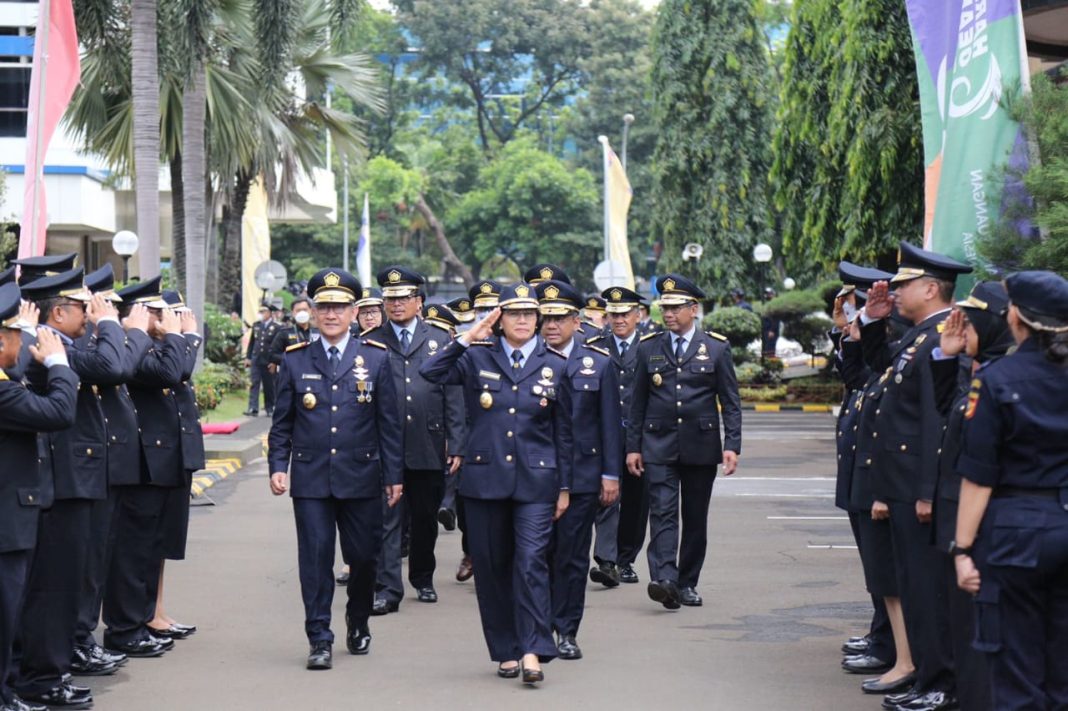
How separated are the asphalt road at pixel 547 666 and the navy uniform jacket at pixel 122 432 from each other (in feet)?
3.58

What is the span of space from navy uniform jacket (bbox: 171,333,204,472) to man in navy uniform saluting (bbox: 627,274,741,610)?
10.1ft

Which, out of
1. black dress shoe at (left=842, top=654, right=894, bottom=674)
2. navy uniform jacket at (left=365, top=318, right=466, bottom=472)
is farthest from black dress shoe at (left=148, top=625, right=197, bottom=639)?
black dress shoe at (left=842, top=654, right=894, bottom=674)

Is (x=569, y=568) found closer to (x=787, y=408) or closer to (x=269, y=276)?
(x=787, y=408)

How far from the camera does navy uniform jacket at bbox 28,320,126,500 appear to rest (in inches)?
325

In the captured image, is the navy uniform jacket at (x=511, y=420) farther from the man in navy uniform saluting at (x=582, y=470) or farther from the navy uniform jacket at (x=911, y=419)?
the navy uniform jacket at (x=911, y=419)

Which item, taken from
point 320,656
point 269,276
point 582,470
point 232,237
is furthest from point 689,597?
point 232,237

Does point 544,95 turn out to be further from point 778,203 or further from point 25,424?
point 25,424

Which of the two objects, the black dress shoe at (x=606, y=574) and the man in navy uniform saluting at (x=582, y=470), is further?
the black dress shoe at (x=606, y=574)

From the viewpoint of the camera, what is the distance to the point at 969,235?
12766 millimetres

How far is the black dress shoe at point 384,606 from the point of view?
10859mm

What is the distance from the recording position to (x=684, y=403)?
1132 cm

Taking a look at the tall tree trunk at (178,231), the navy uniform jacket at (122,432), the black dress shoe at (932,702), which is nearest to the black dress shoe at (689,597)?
the black dress shoe at (932,702)

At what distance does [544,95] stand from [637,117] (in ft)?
28.9

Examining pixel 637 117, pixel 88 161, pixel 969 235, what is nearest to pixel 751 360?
pixel 88 161
